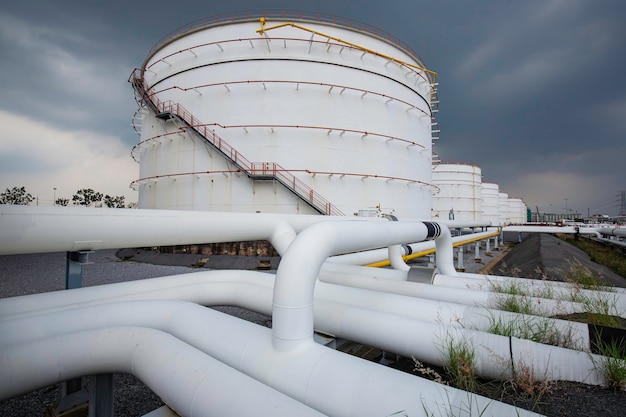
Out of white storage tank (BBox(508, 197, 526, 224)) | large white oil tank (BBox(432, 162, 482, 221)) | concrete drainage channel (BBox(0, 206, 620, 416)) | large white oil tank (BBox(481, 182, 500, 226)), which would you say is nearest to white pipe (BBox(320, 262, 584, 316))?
concrete drainage channel (BBox(0, 206, 620, 416))

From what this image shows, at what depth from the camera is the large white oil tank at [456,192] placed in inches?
1559

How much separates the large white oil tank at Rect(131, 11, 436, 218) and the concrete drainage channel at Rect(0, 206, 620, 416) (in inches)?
438

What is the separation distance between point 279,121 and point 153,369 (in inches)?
551

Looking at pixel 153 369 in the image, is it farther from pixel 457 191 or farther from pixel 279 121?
pixel 457 191

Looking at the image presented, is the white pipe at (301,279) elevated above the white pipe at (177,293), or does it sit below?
above

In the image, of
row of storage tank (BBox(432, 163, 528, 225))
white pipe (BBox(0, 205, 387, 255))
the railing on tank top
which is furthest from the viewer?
row of storage tank (BBox(432, 163, 528, 225))

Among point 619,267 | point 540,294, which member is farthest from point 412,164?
point 540,294

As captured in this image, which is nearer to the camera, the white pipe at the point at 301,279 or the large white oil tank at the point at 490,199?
the white pipe at the point at 301,279

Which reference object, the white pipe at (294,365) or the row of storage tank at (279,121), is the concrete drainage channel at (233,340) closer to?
the white pipe at (294,365)

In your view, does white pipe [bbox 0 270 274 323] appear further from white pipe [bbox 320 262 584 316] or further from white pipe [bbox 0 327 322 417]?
white pipe [bbox 320 262 584 316]

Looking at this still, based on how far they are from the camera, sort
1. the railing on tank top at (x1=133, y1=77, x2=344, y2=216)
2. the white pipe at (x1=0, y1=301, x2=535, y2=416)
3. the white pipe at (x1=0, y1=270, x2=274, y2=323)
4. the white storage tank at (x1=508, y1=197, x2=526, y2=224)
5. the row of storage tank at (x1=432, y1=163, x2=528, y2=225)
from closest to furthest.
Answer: the white pipe at (x1=0, y1=301, x2=535, y2=416)
the white pipe at (x1=0, y1=270, x2=274, y2=323)
the railing on tank top at (x1=133, y1=77, x2=344, y2=216)
the row of storage tank at (x1=432, y1=163, x2=528, y2=225)
the white storage tank at (x1=508, y1=197, x2=526, y2=224)

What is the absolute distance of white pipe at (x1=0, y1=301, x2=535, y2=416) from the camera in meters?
1.91

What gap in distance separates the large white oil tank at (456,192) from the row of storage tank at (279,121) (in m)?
24.3

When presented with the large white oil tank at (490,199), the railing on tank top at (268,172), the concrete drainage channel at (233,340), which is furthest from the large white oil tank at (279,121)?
the large white oil tank at (490,199)
